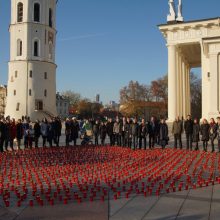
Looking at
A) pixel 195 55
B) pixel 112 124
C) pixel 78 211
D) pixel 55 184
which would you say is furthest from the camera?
pixel 195 55

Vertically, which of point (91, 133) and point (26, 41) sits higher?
point (26, 41)

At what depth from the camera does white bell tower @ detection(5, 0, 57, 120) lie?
64.9 m

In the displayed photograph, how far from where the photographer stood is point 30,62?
64.9m

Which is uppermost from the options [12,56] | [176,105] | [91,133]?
[12,56]

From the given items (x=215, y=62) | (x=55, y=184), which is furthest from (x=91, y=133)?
Answer: (x=215, y=62)

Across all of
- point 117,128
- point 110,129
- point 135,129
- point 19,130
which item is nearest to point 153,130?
point 135,129

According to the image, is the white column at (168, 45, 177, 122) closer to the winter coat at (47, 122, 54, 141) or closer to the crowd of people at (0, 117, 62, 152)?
the crowd of people at (0, 117, 62, 152)

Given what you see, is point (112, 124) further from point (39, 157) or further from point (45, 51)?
point (45, 51)

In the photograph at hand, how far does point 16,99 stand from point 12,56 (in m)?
8.19

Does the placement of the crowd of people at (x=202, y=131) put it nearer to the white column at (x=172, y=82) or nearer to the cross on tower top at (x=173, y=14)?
the white column at (x=172, y=82)

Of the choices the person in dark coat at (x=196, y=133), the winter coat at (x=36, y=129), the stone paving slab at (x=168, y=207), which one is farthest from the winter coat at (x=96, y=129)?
the stone paving slab at (x=168, y=207)

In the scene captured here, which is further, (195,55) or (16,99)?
(16,99)

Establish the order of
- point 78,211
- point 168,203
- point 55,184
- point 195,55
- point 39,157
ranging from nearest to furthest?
point 78,211
point 168,203
point 55,184
point 39,157
point 195,55

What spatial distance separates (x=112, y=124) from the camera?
858 inches
